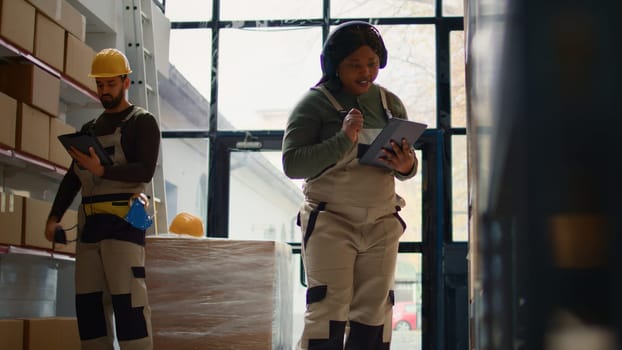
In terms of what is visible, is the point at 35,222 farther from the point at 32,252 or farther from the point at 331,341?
the point at 331,341

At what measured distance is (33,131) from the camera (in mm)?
4043

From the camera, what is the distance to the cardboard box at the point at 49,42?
409 cm

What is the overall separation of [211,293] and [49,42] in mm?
1500

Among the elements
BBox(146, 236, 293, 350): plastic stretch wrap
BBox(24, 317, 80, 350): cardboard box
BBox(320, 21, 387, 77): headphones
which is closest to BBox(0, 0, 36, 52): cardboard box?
BBox(146, 236, 293, 350): plastic stretch wrap

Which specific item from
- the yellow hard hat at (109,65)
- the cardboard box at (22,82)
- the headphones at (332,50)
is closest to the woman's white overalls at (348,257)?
the headphones at (332,50)

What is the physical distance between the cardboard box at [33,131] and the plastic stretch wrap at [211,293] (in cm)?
72

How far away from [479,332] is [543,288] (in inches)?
1.9

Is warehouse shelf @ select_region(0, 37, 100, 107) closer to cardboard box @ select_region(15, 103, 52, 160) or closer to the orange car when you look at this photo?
cardboard box @ select_region(15, 103, 52, 160)

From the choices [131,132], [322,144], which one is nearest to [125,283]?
[131,132]

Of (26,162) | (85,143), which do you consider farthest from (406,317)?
(85,143)

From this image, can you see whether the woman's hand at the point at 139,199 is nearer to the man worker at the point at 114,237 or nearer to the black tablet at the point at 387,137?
the man worker at the point at 114,237

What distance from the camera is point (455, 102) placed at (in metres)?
6.03

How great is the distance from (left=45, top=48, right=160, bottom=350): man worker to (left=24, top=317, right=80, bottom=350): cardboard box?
2.30 feet

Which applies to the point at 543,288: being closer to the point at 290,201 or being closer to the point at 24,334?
the point at 24,334
